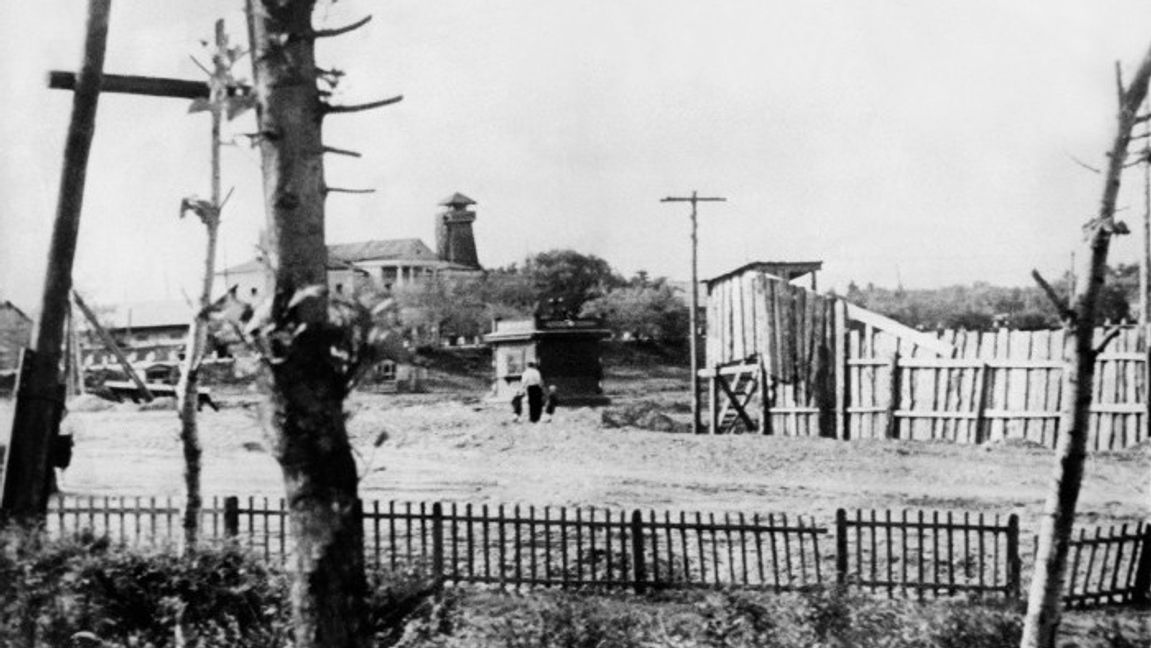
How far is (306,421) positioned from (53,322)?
5716 millimetres

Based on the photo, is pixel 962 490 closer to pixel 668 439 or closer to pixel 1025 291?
pixel 668 439

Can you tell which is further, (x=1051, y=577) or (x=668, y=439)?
(x=668, y=439)

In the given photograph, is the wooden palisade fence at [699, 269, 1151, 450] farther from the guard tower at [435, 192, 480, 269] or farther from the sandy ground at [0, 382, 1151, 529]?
the guard tower at [435, 192, 480, 269]

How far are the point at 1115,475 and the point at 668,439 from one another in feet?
25.0

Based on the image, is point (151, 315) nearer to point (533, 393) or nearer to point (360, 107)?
point (533, 393)

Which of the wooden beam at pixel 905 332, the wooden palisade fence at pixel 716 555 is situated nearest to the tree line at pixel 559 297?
the wooden beam at pixel 905 332

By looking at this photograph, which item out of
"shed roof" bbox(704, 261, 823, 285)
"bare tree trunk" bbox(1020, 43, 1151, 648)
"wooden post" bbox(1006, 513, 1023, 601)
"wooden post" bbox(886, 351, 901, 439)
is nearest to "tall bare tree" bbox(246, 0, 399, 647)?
"bare tree trunk" bbox(1020, 43, 1151, 648)

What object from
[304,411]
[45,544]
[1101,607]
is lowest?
[1101,607]

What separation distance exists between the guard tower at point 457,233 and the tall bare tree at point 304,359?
71.3m

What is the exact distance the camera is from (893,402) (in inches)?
852

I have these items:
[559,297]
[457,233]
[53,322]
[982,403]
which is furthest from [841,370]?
[457,233]

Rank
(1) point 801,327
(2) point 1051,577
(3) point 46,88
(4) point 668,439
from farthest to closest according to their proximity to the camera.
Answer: (1) point 801,327 < (4) point 668,439 < (3) point 46,88 < (2) point 1051,577

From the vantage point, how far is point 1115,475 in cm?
1677

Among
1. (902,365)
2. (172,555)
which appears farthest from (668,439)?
(172,555)
